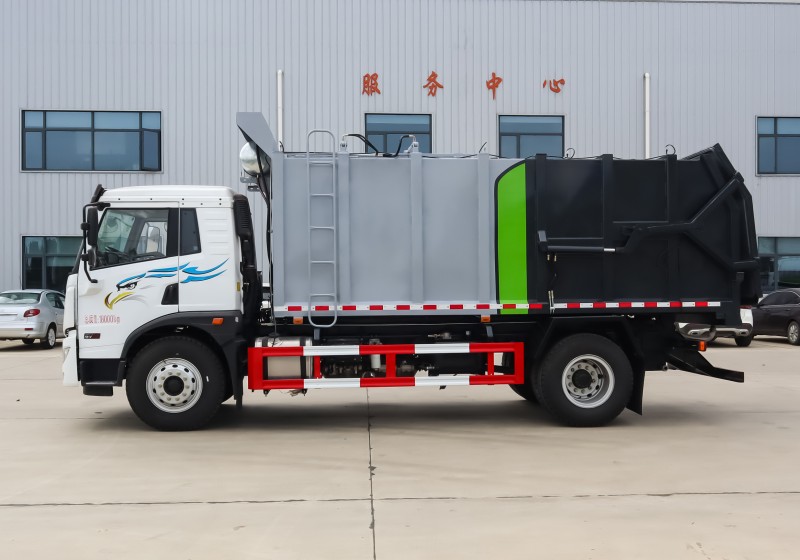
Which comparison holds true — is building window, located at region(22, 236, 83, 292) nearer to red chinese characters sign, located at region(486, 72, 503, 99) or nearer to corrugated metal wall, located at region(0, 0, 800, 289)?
corrugated metal wall, located at region(0, 0, 800, 289)

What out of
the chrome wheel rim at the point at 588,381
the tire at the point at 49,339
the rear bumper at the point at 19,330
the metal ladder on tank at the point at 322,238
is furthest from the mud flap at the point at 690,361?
the tire at the point at 49,339

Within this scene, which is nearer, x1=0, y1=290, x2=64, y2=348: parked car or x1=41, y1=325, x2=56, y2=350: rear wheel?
x1=0, y1=290, x2=64, y2=348: parked car

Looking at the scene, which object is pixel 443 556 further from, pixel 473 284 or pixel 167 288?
pixel 167 288

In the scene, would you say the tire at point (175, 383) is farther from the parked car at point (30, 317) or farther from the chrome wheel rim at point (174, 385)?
the parked car at point (30, 317)

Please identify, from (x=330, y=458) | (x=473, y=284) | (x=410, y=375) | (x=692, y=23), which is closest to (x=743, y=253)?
(x=473, y=284)

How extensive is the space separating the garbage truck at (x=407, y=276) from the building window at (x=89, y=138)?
16.1m

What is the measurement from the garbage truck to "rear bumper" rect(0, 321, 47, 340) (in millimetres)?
12242

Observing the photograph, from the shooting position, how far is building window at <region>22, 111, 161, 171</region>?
2402 centimetres

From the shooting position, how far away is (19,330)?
64.8 ft

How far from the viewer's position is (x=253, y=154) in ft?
29.8

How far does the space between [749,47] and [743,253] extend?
18753 mm

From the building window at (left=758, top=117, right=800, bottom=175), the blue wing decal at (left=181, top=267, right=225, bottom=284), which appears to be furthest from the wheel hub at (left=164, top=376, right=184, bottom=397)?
the building window at (left=758, top=117, right=800, bottom=175)

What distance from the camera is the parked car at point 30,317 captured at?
19.8 metres

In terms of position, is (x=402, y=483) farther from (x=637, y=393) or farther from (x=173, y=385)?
(x=637, y=393)
